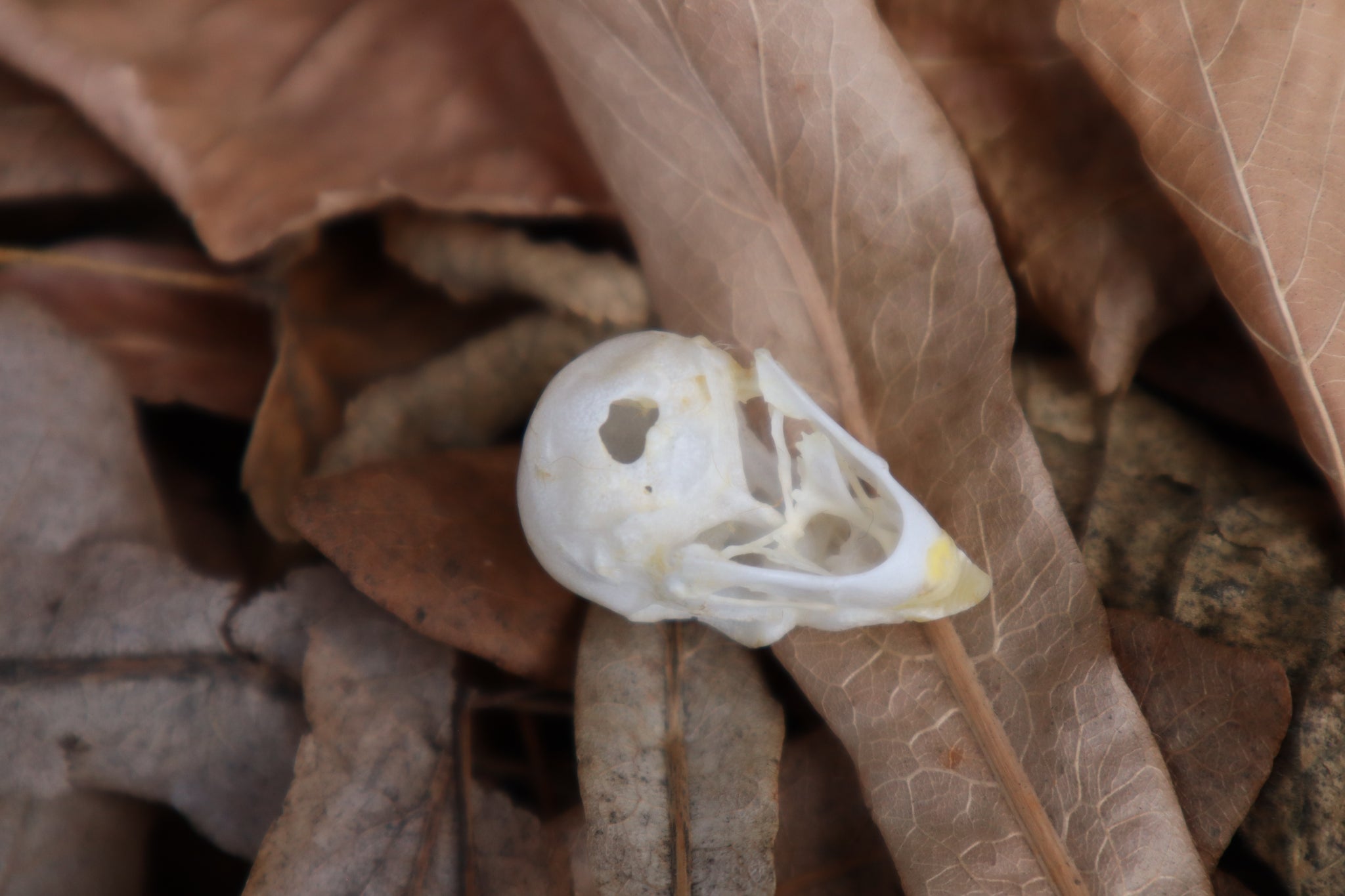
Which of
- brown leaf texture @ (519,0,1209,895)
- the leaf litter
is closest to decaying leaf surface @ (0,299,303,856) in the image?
the leaf litter

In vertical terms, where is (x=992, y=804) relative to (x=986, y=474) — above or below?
below

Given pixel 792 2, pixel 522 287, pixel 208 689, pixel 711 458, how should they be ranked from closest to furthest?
1. pixel 711 458
2. pixel 792 2
3. pixel 208 689
4. pixel 522 287

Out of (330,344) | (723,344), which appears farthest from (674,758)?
(330,344)

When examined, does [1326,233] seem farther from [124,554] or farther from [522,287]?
[124,554]

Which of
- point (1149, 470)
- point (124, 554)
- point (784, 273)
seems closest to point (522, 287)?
point (784, 273)

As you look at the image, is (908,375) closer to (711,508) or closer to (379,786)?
(711,508)

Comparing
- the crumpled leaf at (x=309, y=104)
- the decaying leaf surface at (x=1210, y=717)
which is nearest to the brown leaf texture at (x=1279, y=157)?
the decaying leaf surface at (x=1210, y=717)
